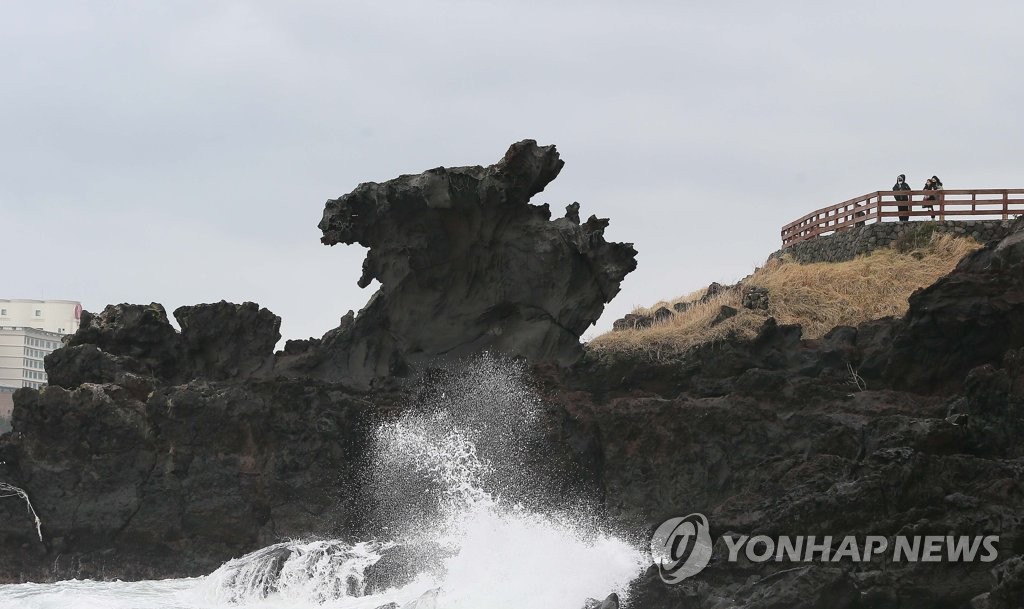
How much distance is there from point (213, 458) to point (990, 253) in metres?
13.3

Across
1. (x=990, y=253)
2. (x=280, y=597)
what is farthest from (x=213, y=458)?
(x=990, y=253)

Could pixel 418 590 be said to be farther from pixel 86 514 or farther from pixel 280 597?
pixel 86 514

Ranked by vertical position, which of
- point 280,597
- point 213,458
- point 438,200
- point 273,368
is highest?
point 438,200

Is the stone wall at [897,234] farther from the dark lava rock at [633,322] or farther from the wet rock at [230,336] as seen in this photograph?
the wet rock at [230,336]

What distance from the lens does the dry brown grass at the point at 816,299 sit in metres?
24.4

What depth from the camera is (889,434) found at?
15.0m

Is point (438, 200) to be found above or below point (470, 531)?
above

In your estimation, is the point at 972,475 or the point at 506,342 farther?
the point at 506,342

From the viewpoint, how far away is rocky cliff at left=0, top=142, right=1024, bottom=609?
65.4ft
